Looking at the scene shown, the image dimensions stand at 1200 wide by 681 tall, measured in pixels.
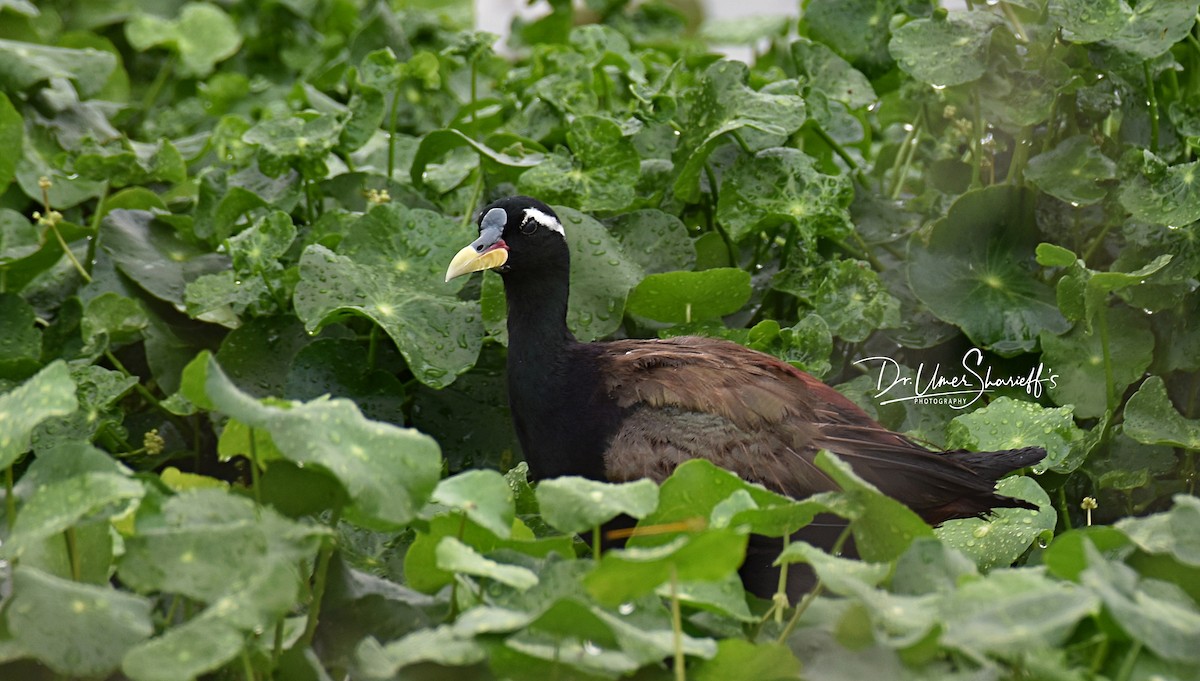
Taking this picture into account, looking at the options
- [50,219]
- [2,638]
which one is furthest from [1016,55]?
[2,638]

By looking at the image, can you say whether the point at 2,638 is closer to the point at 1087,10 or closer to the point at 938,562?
the point at 938,562

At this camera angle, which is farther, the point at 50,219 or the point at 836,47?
the point at 836,47

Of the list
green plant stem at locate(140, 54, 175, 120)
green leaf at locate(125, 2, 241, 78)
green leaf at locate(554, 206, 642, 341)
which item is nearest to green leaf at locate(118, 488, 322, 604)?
green leaf at locate(554, 206, 642, 341)

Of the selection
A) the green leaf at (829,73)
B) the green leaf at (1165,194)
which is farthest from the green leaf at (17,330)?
the green leaf at (1165,194)

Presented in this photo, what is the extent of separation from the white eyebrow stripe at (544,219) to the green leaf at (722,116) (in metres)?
0.49

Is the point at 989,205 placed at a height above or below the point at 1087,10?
below

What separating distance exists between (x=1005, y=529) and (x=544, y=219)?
1.22 metres

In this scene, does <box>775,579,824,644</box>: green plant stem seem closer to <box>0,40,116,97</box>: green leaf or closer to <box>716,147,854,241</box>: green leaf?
<box>716,147,854,241</box>: green leaf

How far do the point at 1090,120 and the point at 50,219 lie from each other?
8.89 ft

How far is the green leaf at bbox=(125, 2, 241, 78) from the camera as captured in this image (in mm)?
5469

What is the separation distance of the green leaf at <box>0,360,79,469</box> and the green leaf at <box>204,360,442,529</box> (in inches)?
9.6

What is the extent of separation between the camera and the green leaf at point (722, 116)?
3.50 metres

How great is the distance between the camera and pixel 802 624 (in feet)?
7.23

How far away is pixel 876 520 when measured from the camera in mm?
2295
